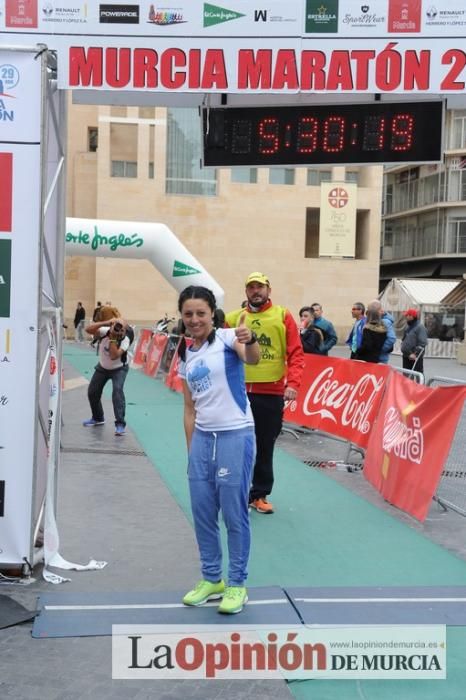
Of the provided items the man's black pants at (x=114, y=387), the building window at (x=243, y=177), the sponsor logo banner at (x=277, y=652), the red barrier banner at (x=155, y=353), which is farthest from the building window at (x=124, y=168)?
the sponsor logo banner at (x=277, y=652)

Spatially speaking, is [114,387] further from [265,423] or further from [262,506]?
[265,423]

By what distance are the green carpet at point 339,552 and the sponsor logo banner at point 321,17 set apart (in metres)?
3.76

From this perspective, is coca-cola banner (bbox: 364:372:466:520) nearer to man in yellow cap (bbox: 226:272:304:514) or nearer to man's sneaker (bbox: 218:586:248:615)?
man in yellow cap (bbox: 226:272:304:514)

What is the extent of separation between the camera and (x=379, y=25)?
5.31 meters

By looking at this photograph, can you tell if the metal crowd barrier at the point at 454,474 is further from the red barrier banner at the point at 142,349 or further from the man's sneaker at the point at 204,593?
the red barrier banner at the point at 142,349

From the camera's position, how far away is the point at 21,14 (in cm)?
514

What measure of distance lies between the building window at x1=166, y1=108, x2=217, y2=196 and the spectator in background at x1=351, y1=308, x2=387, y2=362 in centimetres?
3093

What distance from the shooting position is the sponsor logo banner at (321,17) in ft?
17.3

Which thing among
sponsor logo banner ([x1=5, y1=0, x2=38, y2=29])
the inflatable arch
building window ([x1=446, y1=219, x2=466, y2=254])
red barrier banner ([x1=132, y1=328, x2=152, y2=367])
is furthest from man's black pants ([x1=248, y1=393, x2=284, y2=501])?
building window ([x1=446, y1=219, x2=466, y2=254])

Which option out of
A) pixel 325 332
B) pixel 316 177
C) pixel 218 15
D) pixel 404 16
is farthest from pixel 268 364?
pixel 316 177

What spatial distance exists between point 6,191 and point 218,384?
184 cm

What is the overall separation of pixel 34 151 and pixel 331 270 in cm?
4011

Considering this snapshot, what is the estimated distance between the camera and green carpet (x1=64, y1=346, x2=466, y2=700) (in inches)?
145

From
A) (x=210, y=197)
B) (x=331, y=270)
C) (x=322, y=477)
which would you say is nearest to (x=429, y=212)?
(x=331, y=270)
